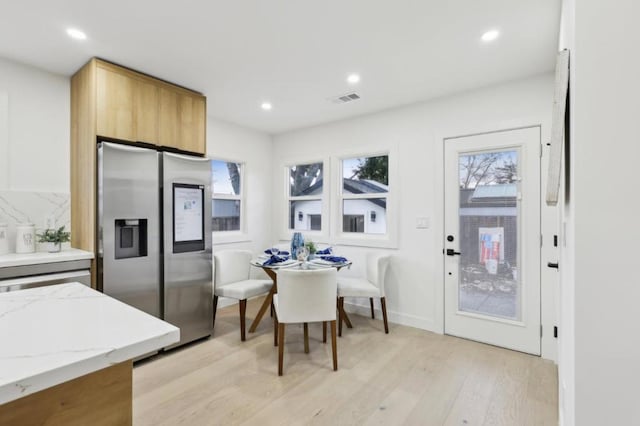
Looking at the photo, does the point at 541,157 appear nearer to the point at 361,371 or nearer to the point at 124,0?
the point at 361,371

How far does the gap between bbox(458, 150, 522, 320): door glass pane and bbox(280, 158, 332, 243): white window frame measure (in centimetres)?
177

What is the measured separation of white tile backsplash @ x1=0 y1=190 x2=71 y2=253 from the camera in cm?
261

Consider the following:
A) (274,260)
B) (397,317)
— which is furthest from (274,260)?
(397,317)

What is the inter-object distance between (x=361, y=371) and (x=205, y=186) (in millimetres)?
2320

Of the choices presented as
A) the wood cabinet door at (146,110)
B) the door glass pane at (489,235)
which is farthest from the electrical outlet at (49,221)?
the door glass pane at (489,235)

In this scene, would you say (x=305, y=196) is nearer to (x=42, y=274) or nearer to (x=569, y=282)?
A: (x=42, y=274)

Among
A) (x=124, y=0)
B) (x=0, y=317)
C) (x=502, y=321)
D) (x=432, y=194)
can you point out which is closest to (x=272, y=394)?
(x=0, y=317)

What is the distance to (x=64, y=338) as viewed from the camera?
0.84 meters

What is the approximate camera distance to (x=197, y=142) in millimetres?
3273

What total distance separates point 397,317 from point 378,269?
71cm

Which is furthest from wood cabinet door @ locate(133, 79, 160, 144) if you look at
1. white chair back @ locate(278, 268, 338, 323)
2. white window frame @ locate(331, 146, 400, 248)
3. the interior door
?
the interior door

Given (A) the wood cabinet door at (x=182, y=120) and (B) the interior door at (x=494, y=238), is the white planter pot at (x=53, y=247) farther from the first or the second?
(B) the interior door at (x=494, y=238)

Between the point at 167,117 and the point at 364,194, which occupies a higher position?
the point at 167,117

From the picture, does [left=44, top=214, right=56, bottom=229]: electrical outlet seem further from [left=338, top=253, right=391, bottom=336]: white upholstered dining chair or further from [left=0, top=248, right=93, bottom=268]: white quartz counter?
[left=338, top=253, right=391, bottom=336]: white upholstered dining chair
